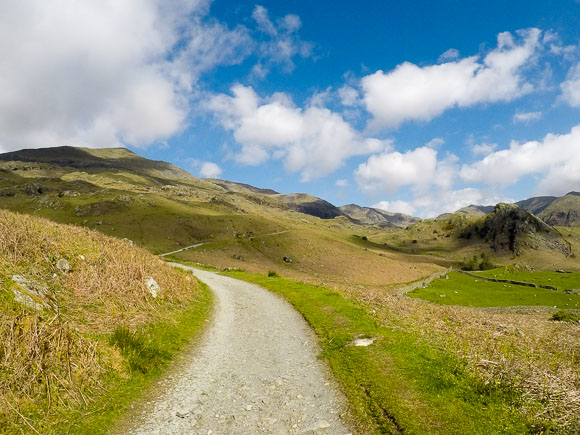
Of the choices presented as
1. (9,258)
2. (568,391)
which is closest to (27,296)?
(9,258)

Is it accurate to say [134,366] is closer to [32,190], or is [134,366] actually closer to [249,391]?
[249,391]

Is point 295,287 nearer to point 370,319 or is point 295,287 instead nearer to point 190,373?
point 370,319

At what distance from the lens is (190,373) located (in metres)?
11.0

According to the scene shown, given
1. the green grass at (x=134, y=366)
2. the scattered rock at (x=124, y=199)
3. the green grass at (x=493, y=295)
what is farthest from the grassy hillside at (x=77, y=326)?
the scattered rock at (x=124, y=199)

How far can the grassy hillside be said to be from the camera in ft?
25.2

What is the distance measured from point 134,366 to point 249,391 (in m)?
4.13

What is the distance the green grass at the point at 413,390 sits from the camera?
7.48 m

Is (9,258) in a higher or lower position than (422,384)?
higher

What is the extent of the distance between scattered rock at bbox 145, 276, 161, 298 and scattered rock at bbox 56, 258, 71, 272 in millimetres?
4169

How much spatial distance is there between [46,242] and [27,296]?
6.81 meters

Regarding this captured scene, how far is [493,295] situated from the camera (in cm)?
8169

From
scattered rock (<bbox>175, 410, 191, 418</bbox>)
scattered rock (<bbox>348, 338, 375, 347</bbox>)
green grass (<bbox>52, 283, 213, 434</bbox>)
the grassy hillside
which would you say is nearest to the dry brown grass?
scattered rock (<bbox>348, 338, 375, 347</bbox>)

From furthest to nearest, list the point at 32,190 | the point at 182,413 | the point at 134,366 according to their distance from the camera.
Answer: the point at 32,190
the point at 134,366
the point at 182,413

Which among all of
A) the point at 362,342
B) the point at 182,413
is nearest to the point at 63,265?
the point at 182,413
